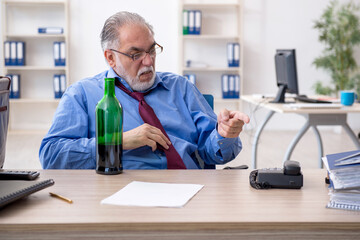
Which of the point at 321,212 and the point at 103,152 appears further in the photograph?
the point at 103,152

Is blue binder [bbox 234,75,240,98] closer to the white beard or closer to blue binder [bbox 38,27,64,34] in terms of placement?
blue binder [bbox 38,27,64,34]

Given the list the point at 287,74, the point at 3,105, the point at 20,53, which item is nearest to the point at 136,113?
the point at 3,105

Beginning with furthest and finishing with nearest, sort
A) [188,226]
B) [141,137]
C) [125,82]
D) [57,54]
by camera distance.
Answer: [57,54]
[125,82]
[141,137]
[188,226]

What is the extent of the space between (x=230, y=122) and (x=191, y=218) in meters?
0.52

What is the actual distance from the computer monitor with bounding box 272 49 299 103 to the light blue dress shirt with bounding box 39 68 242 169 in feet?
5.58

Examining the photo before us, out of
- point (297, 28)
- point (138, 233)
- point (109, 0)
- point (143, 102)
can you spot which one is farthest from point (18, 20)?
point (138, 233)

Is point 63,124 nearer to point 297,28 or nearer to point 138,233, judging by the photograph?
point 138,233

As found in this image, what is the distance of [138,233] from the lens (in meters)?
0.97

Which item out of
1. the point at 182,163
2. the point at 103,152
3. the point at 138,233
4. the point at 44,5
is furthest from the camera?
the point at 44,5

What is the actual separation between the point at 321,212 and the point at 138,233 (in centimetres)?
40

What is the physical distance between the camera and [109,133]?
1378 millimetres

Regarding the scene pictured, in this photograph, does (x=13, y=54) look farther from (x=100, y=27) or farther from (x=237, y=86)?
(x=237, y=86)

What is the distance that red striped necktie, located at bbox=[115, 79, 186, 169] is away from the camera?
172 cm

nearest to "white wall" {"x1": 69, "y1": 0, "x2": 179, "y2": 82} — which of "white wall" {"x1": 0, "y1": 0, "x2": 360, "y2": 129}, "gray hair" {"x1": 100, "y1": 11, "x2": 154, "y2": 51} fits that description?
"white wall" {"x1": 0, "y1": 0, "x2": 360, "y2": 129}
